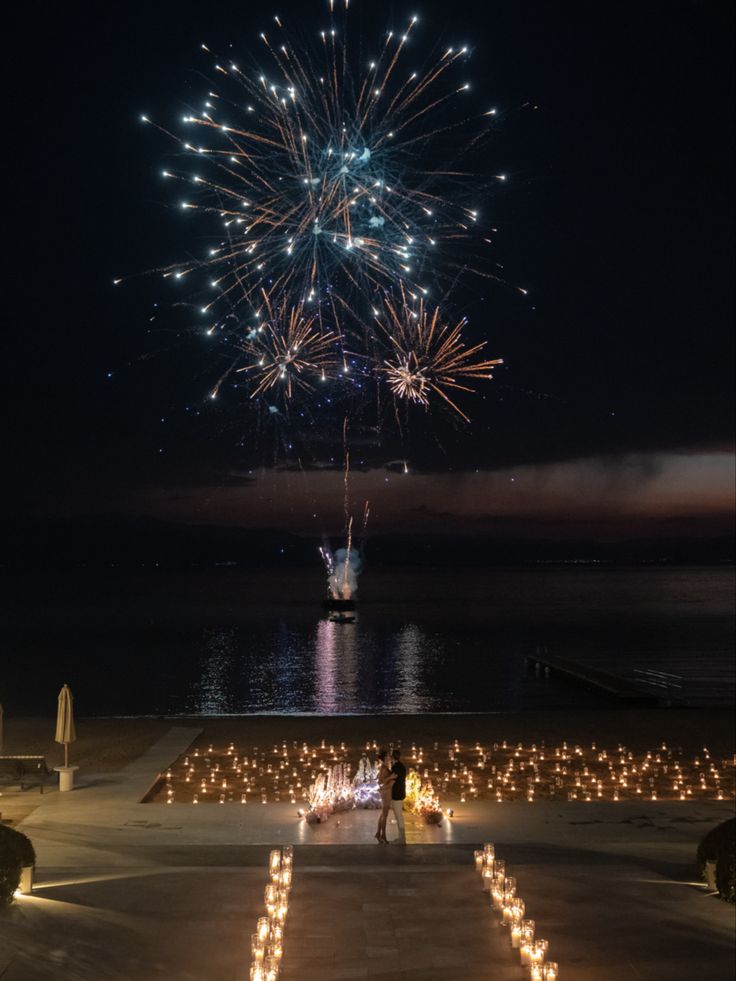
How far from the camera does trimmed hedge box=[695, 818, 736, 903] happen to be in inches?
422

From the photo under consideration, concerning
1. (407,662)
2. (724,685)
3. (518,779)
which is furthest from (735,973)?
(407,662)

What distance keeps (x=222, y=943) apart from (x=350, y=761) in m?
12.5

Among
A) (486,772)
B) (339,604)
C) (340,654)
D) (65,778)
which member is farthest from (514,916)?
(339,604)

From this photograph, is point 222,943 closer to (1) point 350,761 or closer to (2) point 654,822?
(2) point 654,822

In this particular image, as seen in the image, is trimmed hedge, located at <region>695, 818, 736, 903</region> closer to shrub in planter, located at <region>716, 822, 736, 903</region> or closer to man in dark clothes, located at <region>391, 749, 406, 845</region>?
shrub in planter, located at <region>716, 822, 736, 903</region>

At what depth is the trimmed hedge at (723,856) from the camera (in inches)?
422

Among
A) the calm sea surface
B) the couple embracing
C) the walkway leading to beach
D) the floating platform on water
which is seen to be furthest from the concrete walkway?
Result: the floating platform on water

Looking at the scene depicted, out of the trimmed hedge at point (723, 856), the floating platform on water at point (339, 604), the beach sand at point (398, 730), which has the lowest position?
the trimmed hedge at point (723, 856)

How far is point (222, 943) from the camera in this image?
946 cm

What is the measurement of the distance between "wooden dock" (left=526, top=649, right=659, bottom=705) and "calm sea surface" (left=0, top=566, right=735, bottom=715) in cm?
66

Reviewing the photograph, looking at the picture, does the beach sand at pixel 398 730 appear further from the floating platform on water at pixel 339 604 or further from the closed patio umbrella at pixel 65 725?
the floating platform on water at pixel 339 604

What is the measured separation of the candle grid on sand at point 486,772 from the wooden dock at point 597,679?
1801cm

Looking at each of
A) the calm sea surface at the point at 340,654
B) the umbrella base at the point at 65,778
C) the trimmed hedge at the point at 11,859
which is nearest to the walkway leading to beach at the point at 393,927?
the trimmed hedge at the point at 11,859

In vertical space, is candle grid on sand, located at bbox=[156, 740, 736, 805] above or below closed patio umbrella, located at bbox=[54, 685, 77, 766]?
below
